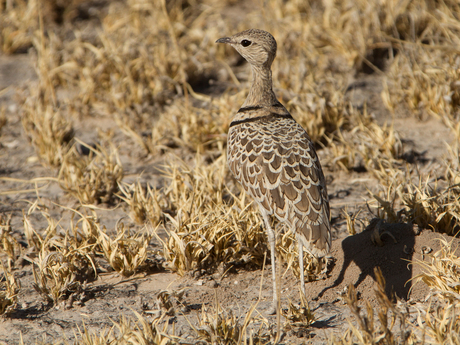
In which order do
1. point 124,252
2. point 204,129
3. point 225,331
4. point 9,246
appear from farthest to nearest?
point 204,129 < point 9,246 < point 124,252 < point 225,331

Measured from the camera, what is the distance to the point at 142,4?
25.2ft

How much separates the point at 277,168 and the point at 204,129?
2.10 metres

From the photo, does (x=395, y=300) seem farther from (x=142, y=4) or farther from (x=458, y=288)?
(x=142, y=4)

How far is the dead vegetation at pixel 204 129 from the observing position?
356 centimetres

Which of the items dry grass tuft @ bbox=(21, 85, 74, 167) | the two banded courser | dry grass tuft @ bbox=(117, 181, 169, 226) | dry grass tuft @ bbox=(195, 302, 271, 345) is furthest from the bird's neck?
dry grass tuft @ bbox=(21, 85, 74, 167)

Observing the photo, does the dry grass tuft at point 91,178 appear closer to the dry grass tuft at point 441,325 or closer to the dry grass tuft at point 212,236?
the dry grass tuft at point 212,236

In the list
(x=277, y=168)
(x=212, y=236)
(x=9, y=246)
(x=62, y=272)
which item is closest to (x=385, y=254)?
(x=277, y=168)

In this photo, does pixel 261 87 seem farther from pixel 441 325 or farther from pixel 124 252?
pixel 441 325

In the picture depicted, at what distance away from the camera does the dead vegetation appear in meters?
3.56

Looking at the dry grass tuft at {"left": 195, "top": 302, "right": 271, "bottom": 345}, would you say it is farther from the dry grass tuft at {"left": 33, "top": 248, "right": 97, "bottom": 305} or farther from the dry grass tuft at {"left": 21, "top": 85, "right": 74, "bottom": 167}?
the dry grass tuft at {"left": 21, "top": 85, "right": 74, "bottom": 167}

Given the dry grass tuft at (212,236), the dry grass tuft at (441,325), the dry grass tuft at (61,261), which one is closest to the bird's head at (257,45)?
the dry grass tuft at (212,236)

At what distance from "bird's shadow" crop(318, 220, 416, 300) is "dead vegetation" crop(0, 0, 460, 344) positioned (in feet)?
0.53

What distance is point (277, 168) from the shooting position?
11.6 ft

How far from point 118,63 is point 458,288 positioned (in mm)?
4942
